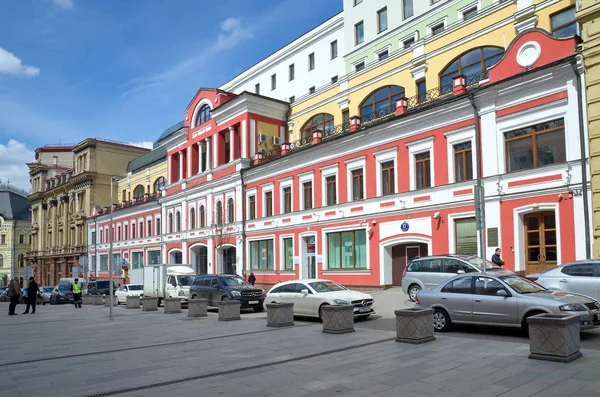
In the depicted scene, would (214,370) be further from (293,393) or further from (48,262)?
(48,262)

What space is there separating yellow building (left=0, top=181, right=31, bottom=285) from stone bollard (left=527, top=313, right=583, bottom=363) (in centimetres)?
10181

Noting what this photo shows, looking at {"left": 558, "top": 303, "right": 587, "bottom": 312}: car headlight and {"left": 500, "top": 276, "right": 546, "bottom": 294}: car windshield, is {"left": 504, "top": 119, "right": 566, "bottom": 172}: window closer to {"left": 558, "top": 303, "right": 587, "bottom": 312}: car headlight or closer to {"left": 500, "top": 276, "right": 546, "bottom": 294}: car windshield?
{"left": 500, "top": 276, "right": 546, "bottom": 294}: car windshield

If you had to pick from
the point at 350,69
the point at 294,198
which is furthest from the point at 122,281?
the point at 350,69

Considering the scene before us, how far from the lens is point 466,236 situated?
76.0ft

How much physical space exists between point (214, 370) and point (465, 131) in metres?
17.8

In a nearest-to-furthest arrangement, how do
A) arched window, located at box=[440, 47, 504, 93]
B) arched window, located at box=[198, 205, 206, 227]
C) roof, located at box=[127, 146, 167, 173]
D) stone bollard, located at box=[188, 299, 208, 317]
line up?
1. stone bollard, located at box=[188, 299, 208, 317]
2. arched window, located at box=[440, 47, 504, 93]
3. arched window, located at box=[198, 205, 206, 227]
4. roof, located at box=[127, 146, 167, 173]

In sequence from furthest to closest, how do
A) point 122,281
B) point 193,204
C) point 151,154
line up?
point 151,154 < point 122,281 < point 193,204

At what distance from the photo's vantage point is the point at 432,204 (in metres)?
24.5

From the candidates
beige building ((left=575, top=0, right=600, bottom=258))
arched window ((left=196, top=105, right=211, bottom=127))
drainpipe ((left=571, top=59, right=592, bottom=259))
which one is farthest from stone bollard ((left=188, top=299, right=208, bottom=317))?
arched window ((left=196, top=105, right=211, bottom=127))

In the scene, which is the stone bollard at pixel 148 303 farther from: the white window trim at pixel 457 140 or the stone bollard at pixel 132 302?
the white window trim at pixel 457 140

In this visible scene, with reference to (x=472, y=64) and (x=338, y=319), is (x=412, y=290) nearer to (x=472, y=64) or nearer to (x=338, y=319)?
(x=338, y=319)

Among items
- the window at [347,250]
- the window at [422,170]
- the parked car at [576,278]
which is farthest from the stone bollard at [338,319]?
the window at [347,250]

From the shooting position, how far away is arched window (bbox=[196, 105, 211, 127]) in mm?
44844

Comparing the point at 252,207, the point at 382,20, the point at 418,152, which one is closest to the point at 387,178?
the point at 418,152
